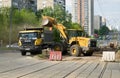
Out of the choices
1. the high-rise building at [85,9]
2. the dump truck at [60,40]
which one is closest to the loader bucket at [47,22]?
the dump truck at [60,40]

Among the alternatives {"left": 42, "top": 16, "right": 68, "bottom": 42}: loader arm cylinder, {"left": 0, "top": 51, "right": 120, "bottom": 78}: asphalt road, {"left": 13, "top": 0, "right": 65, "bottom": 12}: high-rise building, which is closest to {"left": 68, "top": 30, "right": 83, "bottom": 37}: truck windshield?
{"left": 42, "top": 16, "right": 68, "bottom": 42}: loader arm cylinder

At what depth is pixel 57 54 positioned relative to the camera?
110 ft

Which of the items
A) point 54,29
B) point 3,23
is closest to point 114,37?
point 3,23

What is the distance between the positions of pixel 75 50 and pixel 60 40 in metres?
3.42

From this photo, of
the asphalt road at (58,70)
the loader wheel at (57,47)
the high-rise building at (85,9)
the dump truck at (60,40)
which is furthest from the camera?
the high-rise building at (85,9)

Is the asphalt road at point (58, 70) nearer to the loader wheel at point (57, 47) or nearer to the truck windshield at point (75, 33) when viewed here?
the loader wheel at point (57, 47)

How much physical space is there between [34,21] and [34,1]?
5637 centimetres

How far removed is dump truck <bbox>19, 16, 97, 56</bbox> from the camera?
40875mm

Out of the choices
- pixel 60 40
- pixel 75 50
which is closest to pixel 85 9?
pixel 60 40

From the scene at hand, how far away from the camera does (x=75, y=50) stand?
40.4 metres

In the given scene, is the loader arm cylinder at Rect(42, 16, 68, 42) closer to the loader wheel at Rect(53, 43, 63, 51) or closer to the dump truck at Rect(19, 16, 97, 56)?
the dump truck at Rect(19, 16, 97, 56)

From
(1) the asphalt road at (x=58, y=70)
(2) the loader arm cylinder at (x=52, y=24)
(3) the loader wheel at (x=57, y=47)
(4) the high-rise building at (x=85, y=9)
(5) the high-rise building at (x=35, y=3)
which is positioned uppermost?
(5) the high-rise building at (x=35, y=3)

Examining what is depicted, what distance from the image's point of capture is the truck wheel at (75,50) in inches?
1574

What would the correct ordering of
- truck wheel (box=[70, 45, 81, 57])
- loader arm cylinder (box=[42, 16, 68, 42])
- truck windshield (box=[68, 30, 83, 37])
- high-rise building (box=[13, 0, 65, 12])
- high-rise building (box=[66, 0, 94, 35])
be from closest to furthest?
truck wheel (box=[70, 45, 81, 57])
loader arm cylinder (box=[42, 16, 68, 42])
truck windshield (box=[68, 30, 83, 37])
high-rise building (box=[66, 0, 94, 35])
high-rise building (box=[13, 0, 65, 12])
